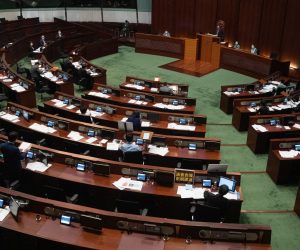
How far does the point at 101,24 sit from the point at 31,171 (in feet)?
53.8

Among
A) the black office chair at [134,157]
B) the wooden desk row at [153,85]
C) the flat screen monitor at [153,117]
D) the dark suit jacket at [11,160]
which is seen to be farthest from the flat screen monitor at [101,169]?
the wooden desk row at [153,85]

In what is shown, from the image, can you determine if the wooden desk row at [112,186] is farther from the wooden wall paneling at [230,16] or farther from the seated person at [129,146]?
the wooden wall paneling at [230,16]

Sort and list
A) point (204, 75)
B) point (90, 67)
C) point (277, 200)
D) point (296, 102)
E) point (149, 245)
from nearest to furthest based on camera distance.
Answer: point (149, 245)
point (277, 200)
point (296, 102)
point (90, 67)
point (204, 75)

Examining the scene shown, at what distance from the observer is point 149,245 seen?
4.49m

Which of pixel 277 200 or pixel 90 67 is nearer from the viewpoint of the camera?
pixel 277 200

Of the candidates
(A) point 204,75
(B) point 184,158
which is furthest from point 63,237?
(A) point 204,75

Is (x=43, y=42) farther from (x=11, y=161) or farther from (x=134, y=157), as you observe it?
(x=134, y=157)

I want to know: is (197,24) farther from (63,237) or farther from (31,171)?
(63,237)

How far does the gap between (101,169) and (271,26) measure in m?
11.3

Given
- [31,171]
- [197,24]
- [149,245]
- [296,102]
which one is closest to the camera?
[149,245]

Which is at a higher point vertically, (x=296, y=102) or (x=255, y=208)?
(x=296, y=102)

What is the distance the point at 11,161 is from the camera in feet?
20.0

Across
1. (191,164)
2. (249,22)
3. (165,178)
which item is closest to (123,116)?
(191,164)

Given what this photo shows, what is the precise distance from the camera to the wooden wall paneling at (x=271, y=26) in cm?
1416
